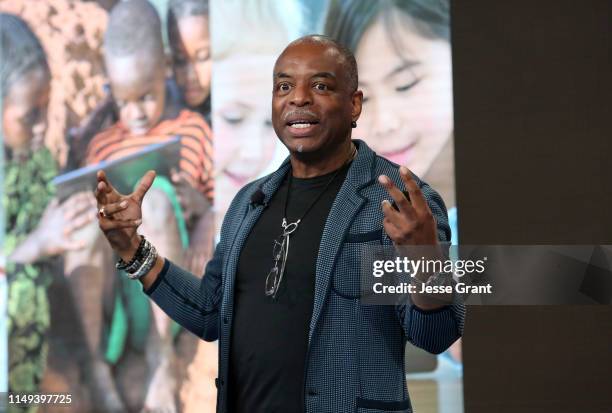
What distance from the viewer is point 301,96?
1859 mm

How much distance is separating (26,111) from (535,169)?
2272mm

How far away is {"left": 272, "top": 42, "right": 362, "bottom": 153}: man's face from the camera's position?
1864mm

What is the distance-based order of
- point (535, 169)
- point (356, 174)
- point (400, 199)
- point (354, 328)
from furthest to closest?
point (535, 169) < point (356, 174) < point (354, 328) < point (400, 199)

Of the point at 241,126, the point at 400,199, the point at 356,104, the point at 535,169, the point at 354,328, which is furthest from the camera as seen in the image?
the point at 241,126

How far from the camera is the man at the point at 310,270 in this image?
5.55 feet

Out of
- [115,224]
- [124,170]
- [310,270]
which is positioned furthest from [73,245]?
[310,270]

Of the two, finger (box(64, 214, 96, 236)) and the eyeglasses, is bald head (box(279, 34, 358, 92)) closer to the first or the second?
the eyeglasses

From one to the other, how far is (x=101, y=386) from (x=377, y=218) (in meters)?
2.12

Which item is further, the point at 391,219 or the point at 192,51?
the point at 192,51

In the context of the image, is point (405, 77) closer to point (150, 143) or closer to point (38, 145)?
point (150, 143)

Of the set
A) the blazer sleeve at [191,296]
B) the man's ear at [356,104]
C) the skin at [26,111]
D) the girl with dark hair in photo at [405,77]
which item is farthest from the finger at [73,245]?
the man's ear at [356,104]

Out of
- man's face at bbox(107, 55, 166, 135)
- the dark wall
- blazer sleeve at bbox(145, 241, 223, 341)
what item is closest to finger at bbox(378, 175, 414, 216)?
blazer sleeve at bbox(145, 241, 223, 341)

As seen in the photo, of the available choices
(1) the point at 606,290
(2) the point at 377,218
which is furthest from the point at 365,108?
(2) the point at 377,218

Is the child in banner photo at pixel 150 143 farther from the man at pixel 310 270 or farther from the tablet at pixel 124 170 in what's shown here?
the man at pixel 310 270
